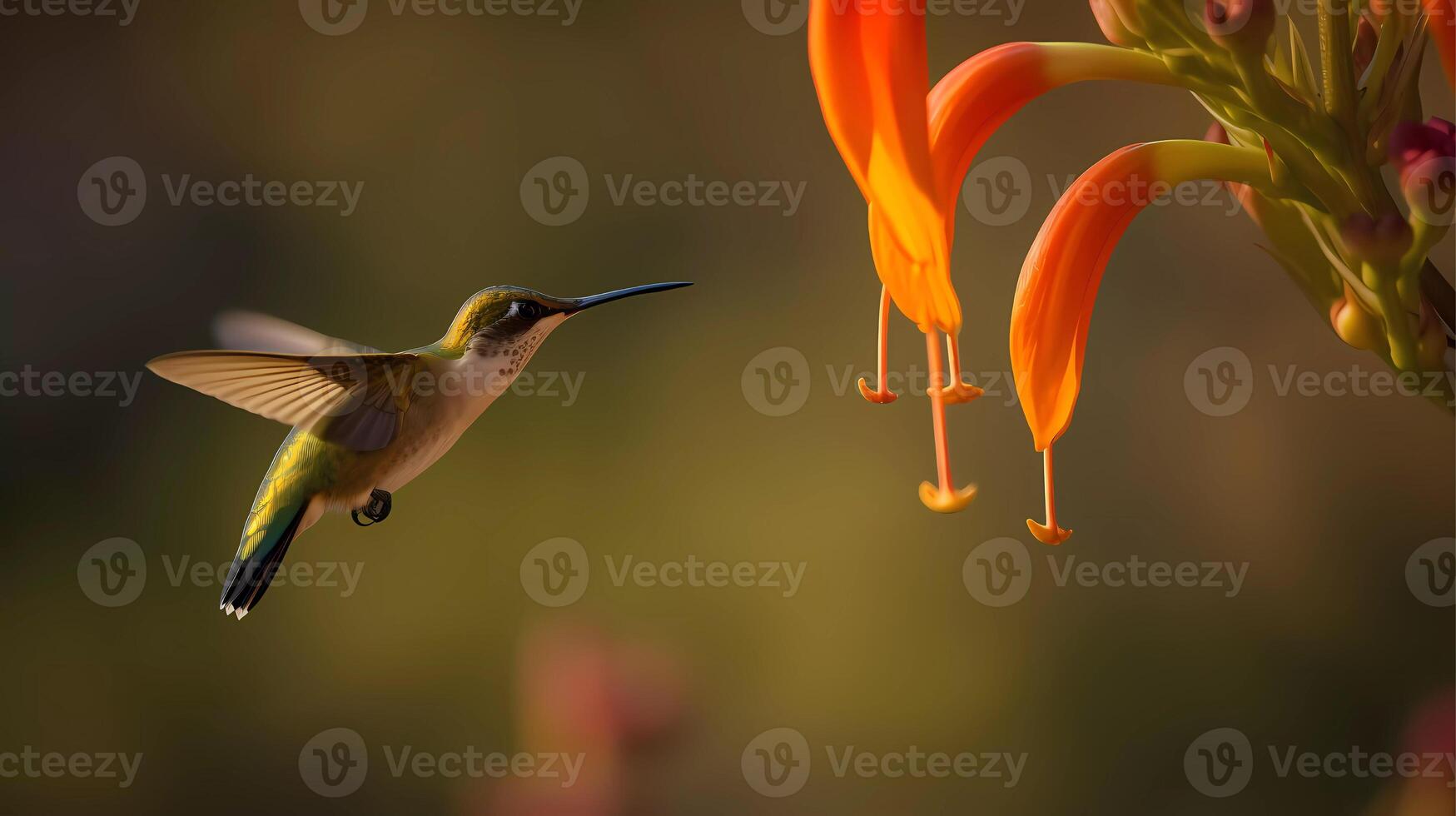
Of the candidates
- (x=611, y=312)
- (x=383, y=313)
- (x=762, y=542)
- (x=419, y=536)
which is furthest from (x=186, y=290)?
(x=762, y=542)

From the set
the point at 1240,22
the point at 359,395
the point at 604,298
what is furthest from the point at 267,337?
the point at 1240,22

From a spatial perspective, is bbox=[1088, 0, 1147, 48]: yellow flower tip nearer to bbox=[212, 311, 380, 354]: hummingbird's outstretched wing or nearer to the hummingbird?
the hummingbird

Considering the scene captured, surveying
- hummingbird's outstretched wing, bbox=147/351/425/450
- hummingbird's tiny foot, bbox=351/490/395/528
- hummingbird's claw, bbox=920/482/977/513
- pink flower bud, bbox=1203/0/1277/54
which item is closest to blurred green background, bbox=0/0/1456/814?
hummingbird's tiny foot, bbox=351/490/395/528

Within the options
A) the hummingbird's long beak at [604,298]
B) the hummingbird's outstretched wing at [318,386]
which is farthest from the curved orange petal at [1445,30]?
the hummingbird's outstretched wing at [318,386]

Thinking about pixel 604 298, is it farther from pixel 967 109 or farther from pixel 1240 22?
pixel 1240 22

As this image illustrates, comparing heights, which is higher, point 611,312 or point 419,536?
point 611,312

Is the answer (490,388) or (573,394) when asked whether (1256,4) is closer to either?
(490,388)
